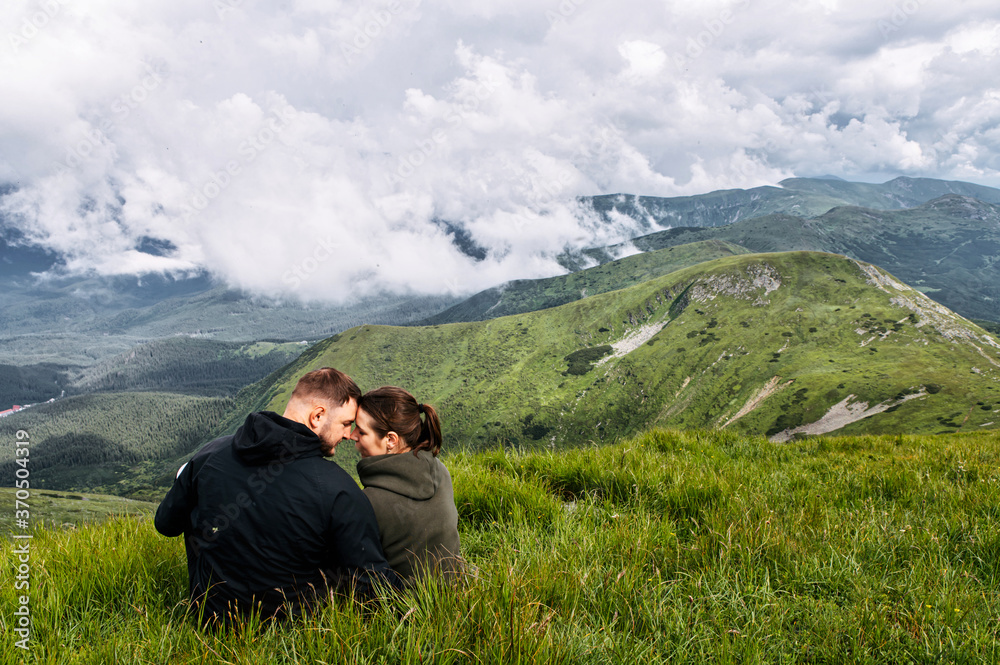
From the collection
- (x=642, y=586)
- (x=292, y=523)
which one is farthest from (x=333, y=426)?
(x=642, y=586)

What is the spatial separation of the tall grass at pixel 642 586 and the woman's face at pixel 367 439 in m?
1.36

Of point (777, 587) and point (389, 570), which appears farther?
point (389, 570)

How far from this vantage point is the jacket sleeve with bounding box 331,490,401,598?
146 inches

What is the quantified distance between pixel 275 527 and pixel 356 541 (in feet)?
2.14

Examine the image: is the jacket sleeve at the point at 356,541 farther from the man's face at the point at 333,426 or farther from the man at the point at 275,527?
the man's face at the point at 333,426

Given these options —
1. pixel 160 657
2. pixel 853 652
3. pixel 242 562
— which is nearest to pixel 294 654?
pixel 160 657

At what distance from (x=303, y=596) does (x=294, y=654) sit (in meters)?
1.39

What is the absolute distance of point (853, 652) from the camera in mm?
2709

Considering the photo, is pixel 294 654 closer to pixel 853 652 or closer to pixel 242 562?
pixel 242 562

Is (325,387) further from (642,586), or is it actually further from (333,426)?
(642,586)

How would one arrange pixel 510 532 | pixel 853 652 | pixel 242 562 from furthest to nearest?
pixel 510 532 → pixel 242 562 → pixel 853 652

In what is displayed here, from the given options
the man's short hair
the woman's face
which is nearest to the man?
the man's short hair

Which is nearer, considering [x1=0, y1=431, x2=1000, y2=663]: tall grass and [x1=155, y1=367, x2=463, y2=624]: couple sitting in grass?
[x1=0, y1=431, x2=1000, y2=663]: tall grass

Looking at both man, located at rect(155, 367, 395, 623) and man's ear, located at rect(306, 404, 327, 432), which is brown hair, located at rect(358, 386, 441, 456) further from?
man, located at rect(155, 367, 395, 623)
